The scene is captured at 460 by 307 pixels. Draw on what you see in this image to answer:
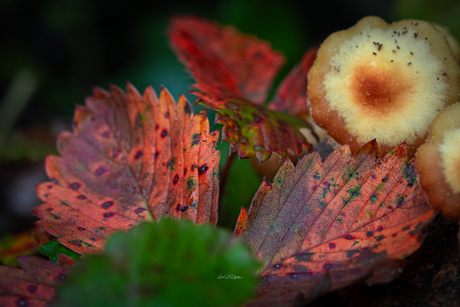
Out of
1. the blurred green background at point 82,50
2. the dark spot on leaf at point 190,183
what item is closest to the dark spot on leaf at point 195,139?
the dark spot on leaf at point 190,183

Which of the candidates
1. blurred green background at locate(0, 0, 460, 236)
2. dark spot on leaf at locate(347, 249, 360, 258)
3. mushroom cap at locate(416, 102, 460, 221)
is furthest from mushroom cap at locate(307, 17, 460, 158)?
blurred green background at locate(0, 0, 460, 236)

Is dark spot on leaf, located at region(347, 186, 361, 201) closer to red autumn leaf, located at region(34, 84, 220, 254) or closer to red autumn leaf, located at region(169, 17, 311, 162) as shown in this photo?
red autumn leaf, located at region(169, 17, 311, 162)

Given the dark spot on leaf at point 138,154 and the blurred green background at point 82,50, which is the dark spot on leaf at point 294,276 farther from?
the blurred green background at point 82,50

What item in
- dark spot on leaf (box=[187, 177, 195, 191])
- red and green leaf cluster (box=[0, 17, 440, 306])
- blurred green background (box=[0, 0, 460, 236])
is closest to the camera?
red and green leaf cluster (box=[0, 17, 440, 306])

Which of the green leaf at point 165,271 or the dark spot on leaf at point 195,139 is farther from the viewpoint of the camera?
the dark spot on leaf at point 195,139

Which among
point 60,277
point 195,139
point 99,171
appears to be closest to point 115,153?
point 99,171

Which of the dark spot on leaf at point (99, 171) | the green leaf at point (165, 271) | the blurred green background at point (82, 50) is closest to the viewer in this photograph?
the green leaf at point (165, 271)
